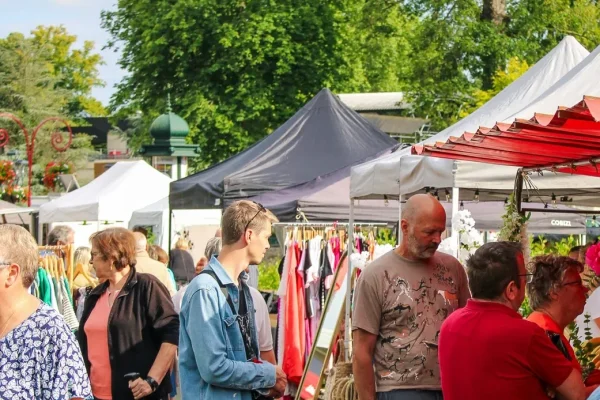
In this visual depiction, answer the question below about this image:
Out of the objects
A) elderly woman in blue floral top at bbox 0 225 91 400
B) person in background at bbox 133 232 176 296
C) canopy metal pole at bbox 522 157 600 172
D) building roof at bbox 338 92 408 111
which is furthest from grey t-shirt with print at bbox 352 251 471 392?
building roof at bbox 338 92 408 111

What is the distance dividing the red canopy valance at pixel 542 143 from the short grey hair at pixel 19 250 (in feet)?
6.27

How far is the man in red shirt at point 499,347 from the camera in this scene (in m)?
4.20

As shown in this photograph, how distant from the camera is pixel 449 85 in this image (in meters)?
28.5

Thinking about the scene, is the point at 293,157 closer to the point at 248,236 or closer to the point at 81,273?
the point at 81,273

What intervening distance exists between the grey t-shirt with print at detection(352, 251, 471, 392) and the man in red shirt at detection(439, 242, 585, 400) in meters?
0.54

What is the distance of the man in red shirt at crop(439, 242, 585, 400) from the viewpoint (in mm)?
4195

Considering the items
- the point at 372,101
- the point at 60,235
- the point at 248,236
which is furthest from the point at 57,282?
the point at 372,101

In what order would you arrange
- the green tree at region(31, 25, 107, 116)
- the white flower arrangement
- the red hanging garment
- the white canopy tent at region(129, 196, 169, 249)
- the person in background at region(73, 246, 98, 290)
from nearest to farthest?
the white flower arrangement < the person in background at region(73, 246, 98, 290) < the red hanging garment < the white canopy tent at region(129, 196, 169, 249) < the green tree at region(31, 25, 107, 116)

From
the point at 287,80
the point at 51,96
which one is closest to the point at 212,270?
the point at 287,80

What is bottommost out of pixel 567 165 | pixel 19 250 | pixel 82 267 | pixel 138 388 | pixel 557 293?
pixel 138 388

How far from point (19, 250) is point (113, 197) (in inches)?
810

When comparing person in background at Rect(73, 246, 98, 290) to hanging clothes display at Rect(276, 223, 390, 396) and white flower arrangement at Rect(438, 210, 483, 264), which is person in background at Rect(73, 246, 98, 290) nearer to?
hanging clothes display at Rect(276, 223, 390, 396)

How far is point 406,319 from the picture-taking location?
201 inches

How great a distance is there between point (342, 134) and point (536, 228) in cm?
661
